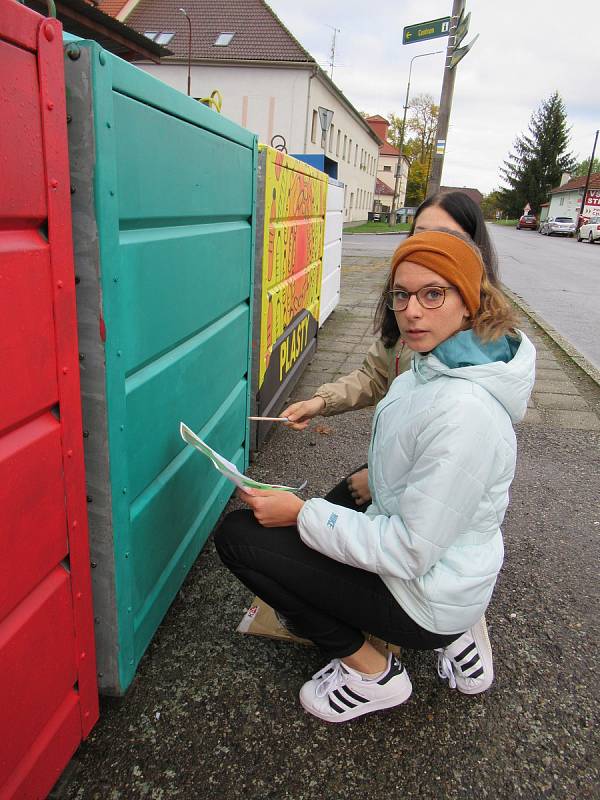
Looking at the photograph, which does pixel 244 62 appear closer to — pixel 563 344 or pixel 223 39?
pixel 223 39

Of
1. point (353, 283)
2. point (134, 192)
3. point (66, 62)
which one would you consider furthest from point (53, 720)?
point (353, 283)

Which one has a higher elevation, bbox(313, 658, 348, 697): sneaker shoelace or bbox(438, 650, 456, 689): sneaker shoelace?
bbox(313, 658, 348, 697): sneaker shoelace

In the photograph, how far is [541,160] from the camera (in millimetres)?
67062

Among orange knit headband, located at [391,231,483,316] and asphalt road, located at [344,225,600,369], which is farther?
asphalt road, located at [344,225,600,369]

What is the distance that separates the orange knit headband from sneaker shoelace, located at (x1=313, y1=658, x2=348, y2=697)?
1118 mm

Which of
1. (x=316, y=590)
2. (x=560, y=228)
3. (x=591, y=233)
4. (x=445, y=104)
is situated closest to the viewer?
(x=316, y=590)

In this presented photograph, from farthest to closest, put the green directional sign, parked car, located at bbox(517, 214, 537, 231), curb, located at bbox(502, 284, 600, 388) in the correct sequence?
parked car, located at bbox(517, 214, 537, 231), the green directional sign, curb, located at bbox(502, 284, 600, 388)

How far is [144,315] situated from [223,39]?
101 ft

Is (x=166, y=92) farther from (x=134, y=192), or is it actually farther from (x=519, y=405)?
(x=519, y=405)

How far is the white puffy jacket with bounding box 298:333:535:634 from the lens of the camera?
150 cm

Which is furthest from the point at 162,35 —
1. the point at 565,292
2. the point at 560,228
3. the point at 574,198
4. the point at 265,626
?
the point at 574,198

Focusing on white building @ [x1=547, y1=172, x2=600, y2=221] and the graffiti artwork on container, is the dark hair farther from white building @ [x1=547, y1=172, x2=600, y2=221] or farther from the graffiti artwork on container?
white building @ [x1=547, y1=172, x2=600, y2=221]

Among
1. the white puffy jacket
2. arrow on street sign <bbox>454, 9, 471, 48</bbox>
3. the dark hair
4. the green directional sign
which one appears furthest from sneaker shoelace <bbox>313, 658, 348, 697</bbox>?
arrow on street sign <bbox>454, 9, 471, 48</bbox>

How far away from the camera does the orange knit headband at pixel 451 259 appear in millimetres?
1520
